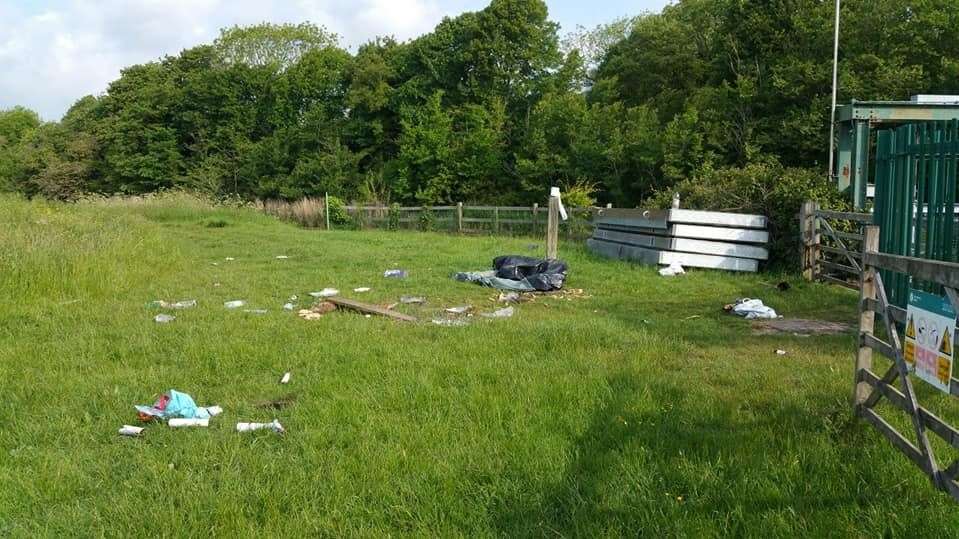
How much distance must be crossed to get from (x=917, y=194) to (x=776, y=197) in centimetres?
534

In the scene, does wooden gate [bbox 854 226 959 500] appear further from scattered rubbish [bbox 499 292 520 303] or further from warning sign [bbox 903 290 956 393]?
scattered rubbish [bbox 499 292 520 303]

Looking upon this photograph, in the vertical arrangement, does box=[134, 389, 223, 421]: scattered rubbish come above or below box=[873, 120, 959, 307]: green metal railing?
below

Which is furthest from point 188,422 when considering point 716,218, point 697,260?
point 716,218

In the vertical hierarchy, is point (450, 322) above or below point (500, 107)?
below

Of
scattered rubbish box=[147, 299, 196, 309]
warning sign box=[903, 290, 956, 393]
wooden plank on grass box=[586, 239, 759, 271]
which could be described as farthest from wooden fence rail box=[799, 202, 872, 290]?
scattered rubbish box=[147, 299, 196, 309]

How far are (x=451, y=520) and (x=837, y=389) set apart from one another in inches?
119

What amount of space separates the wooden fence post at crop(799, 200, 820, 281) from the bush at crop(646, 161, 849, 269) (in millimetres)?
414

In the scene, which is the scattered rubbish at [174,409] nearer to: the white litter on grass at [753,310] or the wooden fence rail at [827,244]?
the white litter on grass at [753,310]

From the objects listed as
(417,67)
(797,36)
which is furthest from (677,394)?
(417,67)

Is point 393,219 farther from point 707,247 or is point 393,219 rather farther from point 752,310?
point 752,310

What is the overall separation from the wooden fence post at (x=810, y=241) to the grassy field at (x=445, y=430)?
8.43 ft

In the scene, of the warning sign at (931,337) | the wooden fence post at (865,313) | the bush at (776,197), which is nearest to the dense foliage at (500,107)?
the bush at (776,197)

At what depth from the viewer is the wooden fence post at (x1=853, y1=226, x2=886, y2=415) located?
3.68m

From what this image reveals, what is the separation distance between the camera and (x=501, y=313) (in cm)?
780
